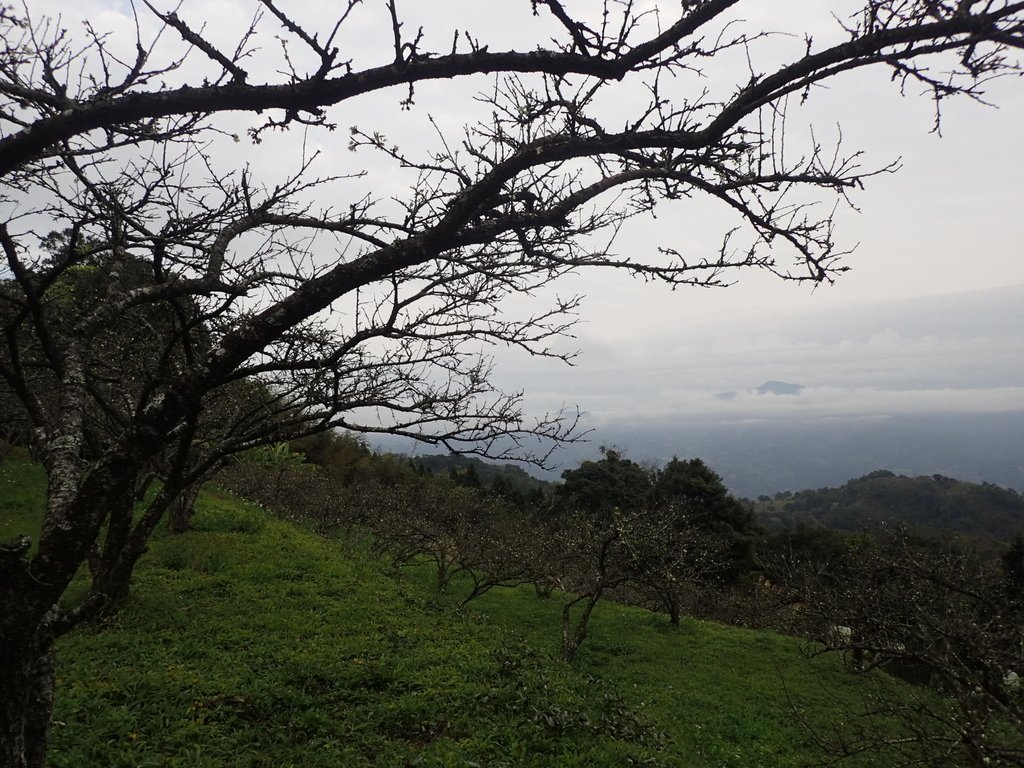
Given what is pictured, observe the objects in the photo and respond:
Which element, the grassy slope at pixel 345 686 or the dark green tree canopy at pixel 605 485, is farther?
the dark green tree canopy at pixel 605 485

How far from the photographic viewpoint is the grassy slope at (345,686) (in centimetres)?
548

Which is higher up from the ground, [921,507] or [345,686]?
[345,686]

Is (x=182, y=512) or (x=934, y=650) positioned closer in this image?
(x=934, y=650)

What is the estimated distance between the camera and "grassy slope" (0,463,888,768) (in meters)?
5.48

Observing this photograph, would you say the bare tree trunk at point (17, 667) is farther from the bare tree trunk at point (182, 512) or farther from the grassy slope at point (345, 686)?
the bare tree trunk at point (182, 512)

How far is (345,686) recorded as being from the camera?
6.89 metres

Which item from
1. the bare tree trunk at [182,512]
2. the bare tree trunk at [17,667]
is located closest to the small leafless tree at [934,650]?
the bare tree trunk at [17,667]

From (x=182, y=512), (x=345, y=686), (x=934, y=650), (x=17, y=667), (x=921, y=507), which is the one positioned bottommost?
(x=921, y=507)

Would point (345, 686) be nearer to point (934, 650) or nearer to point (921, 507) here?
point (934, 650)

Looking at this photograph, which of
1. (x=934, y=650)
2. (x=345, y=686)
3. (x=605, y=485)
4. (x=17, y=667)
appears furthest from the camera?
(x=605, y=485)

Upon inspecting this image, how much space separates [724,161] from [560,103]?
0.97m

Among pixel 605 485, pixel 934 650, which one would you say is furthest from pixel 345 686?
pixel 605 485

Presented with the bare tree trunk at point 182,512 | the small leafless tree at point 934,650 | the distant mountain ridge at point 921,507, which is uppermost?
the bare tree trunk at point 182,512

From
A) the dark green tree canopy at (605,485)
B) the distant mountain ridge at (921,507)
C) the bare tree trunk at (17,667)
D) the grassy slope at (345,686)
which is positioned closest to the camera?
the bare tree trunk at (17,667)
